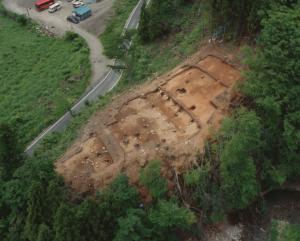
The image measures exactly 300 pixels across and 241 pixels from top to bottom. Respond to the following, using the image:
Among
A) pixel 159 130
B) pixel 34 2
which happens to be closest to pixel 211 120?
pixel 159 130

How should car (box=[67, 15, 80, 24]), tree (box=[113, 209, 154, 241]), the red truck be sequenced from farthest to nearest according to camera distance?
the red truck
car (box=[67, 15, 80, 24])
tree (box=[113, 209, 154, 241])

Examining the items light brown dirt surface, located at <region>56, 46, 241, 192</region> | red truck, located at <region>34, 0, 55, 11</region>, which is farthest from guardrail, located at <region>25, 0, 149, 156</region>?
red truck, located at <region>34, 0, 55, 11</region>

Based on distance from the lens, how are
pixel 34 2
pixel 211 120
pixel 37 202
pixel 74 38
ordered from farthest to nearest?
pixel 34 2 < pixel 74 38 < pixel 211 120 < pixel 37 202

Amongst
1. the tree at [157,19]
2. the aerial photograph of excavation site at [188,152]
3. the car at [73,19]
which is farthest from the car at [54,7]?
the aerial photograph of excavation site at [188,152]

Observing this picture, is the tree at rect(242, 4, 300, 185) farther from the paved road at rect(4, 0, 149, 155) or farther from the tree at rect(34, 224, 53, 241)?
the paved road at rect(4, 0, 149, 155)

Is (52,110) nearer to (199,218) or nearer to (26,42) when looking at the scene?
(26,42)

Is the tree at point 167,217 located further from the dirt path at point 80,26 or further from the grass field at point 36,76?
the dirt path at point 80,26
